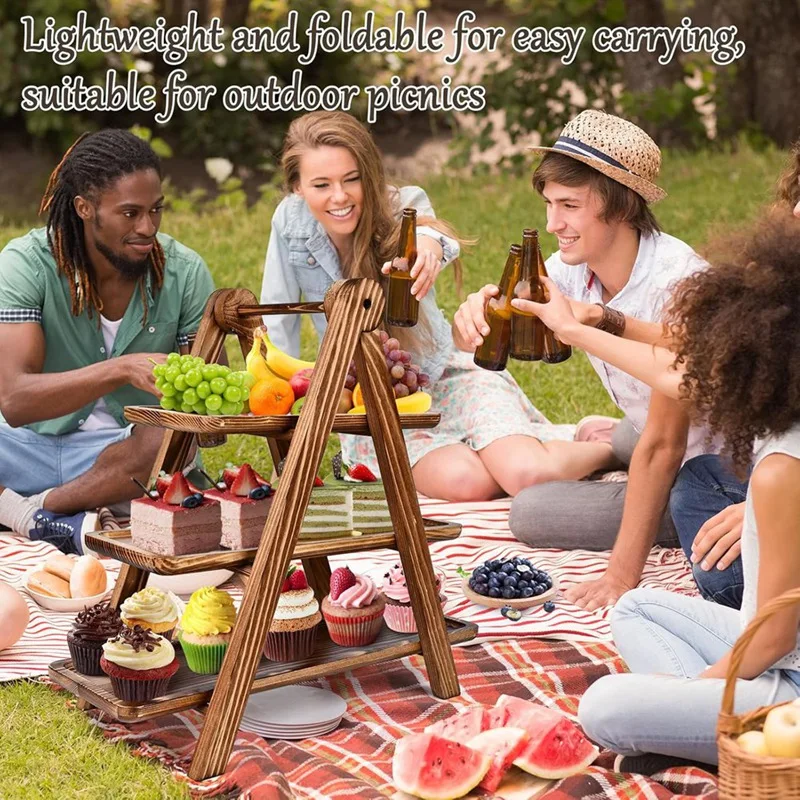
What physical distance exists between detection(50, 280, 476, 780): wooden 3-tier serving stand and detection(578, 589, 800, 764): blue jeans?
1.85ft

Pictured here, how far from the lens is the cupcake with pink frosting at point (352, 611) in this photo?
362cm

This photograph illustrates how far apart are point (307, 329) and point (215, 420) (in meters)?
4.74

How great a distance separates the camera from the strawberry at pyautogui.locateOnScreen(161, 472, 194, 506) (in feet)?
10.8

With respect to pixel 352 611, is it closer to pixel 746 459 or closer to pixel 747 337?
pixel 746 459

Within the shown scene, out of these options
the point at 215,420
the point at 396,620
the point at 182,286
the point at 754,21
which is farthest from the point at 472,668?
the point at 754,21

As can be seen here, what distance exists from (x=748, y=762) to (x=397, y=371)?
5.26ft

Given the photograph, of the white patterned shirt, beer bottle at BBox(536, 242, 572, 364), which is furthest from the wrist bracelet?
the white patterned shirt

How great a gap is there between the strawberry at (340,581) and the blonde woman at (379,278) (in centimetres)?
138

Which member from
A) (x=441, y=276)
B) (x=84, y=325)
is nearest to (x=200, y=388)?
(x=84, y=325)

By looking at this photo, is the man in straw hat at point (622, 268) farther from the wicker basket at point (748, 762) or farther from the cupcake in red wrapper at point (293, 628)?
the wicker basket at point (748, 762)

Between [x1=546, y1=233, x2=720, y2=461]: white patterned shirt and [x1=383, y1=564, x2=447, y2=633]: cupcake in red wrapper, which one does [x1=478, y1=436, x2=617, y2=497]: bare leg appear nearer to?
[x1=546, y1=233, x2=720, y2=461]: white patterned shirt

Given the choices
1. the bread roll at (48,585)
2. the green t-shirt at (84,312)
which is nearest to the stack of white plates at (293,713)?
the bread roll at (48,585)

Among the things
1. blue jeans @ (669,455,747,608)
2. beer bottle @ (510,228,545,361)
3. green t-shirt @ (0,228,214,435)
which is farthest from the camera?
green t-shirt @ (0,228,214,435)

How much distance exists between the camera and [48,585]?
425 cm
